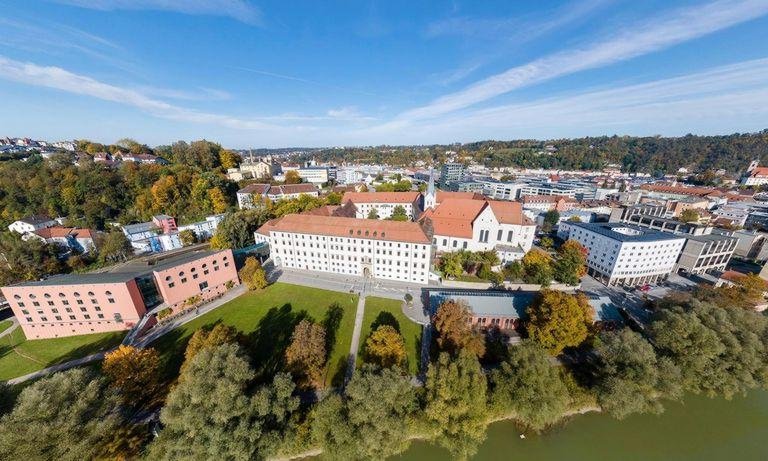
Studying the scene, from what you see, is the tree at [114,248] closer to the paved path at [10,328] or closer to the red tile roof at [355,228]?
the paved path at [10,328]

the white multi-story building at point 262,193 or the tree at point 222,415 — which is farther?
the white multi-story building at point 262,193

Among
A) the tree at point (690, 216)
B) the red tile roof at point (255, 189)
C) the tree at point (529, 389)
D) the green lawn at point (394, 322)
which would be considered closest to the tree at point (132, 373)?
the green lawn at point (394, 322)

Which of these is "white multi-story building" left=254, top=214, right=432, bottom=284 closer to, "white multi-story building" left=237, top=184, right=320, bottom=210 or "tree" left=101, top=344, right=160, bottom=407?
"tree" left=101, top=344, right=160, bottom=407

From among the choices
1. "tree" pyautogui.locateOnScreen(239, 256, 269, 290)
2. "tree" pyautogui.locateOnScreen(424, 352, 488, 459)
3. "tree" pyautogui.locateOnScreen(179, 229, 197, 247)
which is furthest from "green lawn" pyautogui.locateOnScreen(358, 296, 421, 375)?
"tree" pyautogui.locateOnScreen(179, 229, 197, 247)

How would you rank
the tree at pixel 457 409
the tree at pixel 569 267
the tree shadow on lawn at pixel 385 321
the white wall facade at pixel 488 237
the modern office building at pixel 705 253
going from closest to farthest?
the tree at pixel 457 409 < the tree shadow on lawn at pixel 385 321 < the tree at pixel 569 267 < the modern office building at pixel 705 253 < the white wall facade at pixel 488 237

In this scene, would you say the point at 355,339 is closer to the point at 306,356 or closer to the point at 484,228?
the point at 306,356

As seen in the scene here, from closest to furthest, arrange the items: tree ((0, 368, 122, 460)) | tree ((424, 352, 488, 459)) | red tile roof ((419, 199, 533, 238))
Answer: tree ((0, 368, 122, 460))
tree ((424, 352, 488, 459))
red tile roof ((419, 199, 533, 238))

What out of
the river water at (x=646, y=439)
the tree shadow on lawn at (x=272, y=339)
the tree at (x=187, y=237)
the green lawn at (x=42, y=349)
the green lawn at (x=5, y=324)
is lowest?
the river water at (x=646, y=439)
